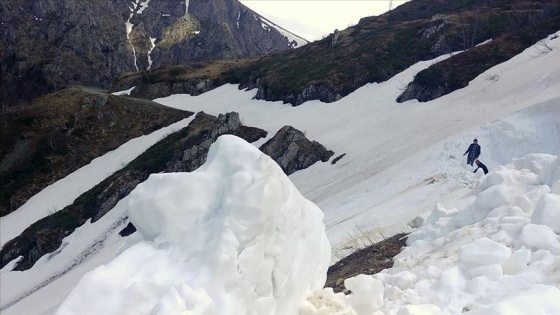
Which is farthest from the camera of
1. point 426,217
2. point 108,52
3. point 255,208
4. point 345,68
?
point 108,52

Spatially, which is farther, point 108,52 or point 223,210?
point 108,52

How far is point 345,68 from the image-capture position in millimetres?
53406

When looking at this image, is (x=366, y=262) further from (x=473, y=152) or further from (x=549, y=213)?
(x=473, y=152)

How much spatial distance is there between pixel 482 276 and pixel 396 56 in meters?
47.7

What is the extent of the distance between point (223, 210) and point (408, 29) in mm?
56097

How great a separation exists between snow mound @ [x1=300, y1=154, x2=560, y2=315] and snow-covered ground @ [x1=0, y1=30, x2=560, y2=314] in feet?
0.06

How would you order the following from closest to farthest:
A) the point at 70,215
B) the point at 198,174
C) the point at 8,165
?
the point at 198,174
the point at 70,215
the point at 8,165

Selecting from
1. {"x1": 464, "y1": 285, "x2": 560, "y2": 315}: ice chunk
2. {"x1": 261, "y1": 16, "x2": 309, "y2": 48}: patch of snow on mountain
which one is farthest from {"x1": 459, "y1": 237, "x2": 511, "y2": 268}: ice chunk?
{"x1": 261, "y1": 16, "x2": 309, "y2": 48}: patch of snow on mountain

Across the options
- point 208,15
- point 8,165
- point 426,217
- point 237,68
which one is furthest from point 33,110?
point 208,15

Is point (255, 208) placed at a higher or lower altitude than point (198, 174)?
lower

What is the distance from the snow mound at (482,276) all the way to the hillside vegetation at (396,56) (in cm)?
3239

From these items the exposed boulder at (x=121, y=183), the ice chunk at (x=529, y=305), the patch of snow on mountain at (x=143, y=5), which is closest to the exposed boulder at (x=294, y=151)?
the exposed boulder at (x=121, y=183)

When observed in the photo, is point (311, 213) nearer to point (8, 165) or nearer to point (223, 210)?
point (223, 210)

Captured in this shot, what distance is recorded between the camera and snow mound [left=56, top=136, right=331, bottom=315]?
479 cm
